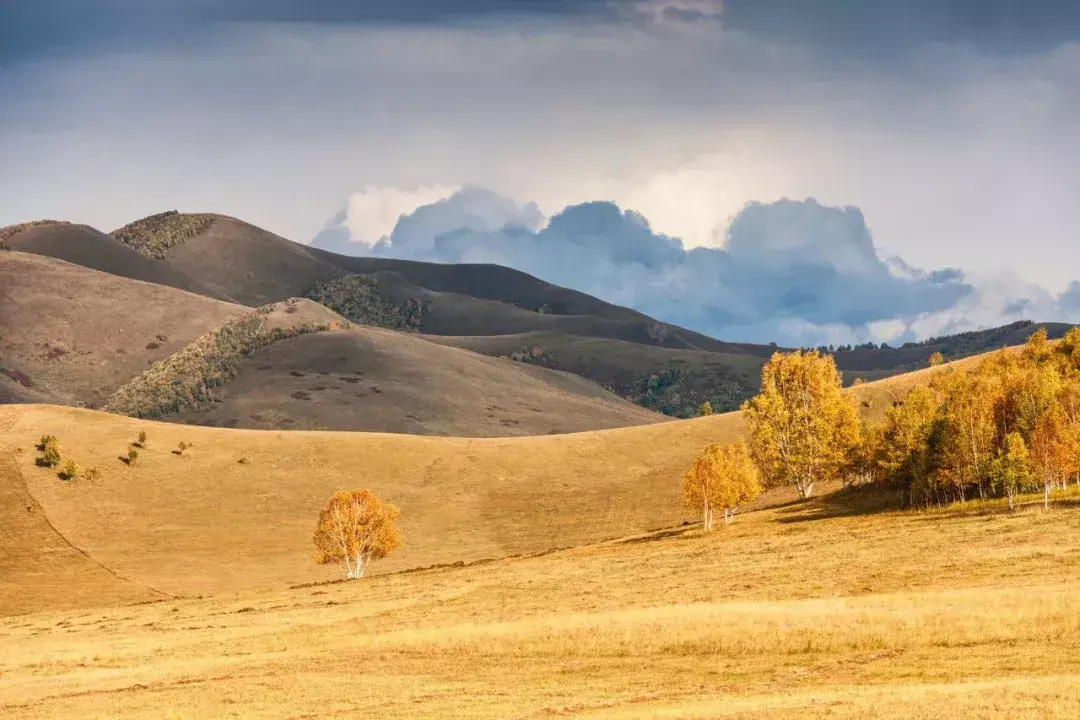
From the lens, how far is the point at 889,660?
39.9 meters

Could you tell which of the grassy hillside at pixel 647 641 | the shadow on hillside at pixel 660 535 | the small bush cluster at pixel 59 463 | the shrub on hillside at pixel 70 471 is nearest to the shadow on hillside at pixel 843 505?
the shadow on hillside at pixel 660 535

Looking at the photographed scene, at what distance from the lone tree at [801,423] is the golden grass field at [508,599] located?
14.9ft

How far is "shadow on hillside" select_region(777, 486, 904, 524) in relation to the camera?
89562 mm

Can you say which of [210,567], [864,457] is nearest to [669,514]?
[864,457]

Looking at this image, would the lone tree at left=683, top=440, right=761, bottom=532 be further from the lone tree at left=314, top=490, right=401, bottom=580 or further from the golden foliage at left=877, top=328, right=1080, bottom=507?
the lone tree at left=314, top=490, right=401, bottom=580

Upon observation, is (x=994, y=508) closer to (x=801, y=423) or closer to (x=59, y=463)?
(x=801, y=423)

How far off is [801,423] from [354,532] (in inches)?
1665

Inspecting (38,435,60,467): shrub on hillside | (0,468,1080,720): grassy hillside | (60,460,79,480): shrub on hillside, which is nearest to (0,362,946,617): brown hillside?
(60,460,79,480): shrub on hillside

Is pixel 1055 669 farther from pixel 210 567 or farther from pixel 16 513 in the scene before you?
pixel 16 513

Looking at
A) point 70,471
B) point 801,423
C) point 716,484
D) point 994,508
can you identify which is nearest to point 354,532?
point 716,484

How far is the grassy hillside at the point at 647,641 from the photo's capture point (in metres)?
36.0

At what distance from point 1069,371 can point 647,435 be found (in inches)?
2238

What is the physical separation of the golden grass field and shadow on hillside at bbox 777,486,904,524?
552mm

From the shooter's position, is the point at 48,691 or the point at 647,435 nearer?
the point at 48,691
